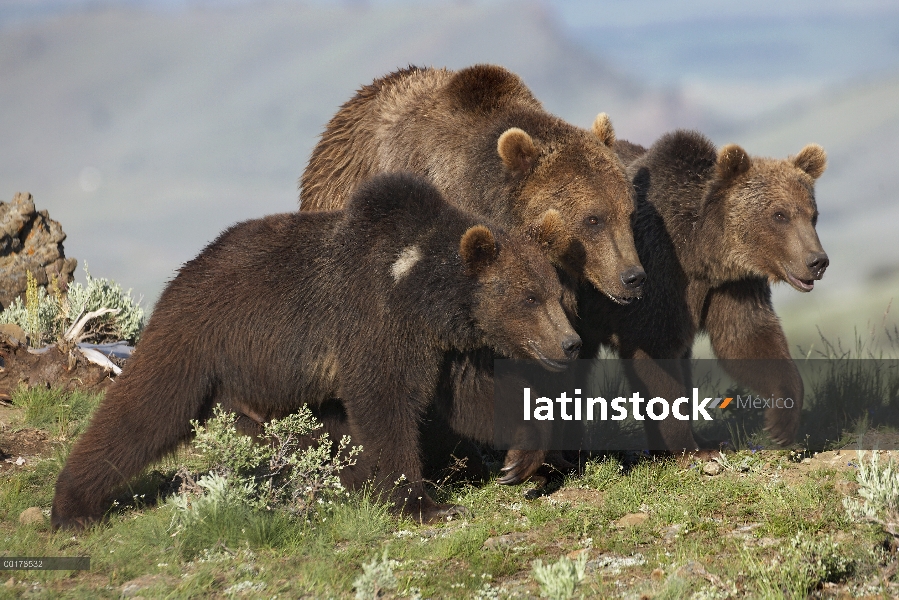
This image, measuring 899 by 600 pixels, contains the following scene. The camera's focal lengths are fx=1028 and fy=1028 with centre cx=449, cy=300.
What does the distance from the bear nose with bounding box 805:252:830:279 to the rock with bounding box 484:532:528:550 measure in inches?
118

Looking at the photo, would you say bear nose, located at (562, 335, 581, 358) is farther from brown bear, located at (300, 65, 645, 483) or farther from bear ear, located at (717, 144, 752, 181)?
bear ear, located at (717, 144, 752, 181)

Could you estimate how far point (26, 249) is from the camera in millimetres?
12117

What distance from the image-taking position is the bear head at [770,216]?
732 centimetres

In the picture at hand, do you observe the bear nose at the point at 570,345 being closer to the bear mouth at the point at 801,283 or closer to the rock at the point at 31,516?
the bear mouth at the point at 801,283

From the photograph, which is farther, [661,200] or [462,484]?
[661,200]

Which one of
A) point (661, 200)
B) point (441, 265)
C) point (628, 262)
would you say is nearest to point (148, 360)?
point (441, 265)

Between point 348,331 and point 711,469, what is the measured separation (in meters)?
2.82

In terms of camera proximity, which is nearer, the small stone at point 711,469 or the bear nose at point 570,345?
the bear nose at point 570,345

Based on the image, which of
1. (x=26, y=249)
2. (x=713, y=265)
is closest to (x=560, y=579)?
(x=713, y=265)

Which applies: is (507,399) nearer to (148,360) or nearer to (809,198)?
(148,360)

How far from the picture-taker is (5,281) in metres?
11.8

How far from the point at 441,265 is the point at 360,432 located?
1.09 m

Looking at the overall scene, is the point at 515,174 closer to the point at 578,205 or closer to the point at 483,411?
the point at 578,205

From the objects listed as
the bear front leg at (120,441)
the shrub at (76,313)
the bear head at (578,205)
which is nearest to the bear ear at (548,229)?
the bear head at (578,205)
